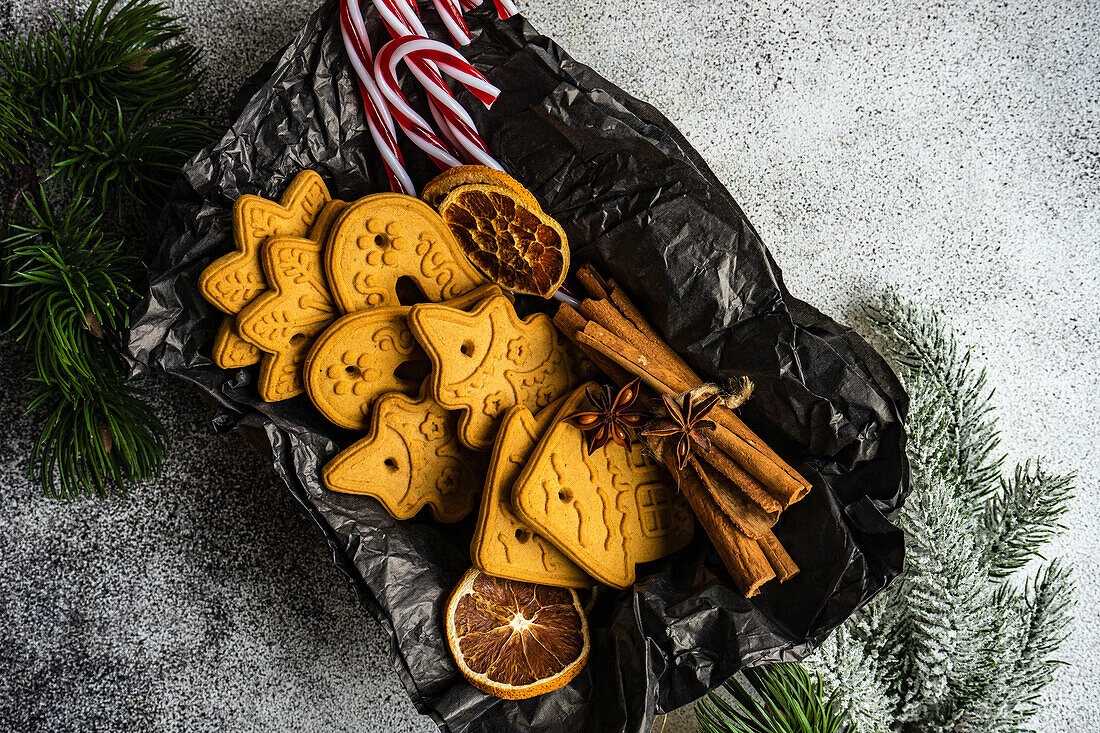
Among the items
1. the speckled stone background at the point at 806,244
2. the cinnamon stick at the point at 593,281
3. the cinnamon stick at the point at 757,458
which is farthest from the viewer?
the speckled stone background at the point at 806,244

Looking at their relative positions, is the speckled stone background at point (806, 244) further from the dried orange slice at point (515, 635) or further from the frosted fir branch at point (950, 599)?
the dried orange slice at point (515, 635)

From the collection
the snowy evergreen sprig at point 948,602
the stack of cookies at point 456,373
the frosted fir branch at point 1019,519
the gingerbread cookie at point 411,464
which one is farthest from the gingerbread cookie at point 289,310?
the frosted fir branch at point 1019,519

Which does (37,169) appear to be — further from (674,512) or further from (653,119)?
(674,512)

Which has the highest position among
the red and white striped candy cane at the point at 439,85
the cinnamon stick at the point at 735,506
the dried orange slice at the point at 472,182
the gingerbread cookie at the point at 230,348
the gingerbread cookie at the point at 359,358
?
the red and white striped candy cane at the point at 439,85

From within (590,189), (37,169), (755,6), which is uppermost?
(755,6)

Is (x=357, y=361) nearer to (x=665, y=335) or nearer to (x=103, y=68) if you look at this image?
(x=665, y=335)

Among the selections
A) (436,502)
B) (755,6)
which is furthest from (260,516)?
(755,6)

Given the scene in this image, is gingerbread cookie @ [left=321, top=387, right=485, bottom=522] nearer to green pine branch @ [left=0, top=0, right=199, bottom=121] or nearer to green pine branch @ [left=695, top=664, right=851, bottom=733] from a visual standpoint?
green pine branch @ [left=695, top=664, right=851, bottom=733]
